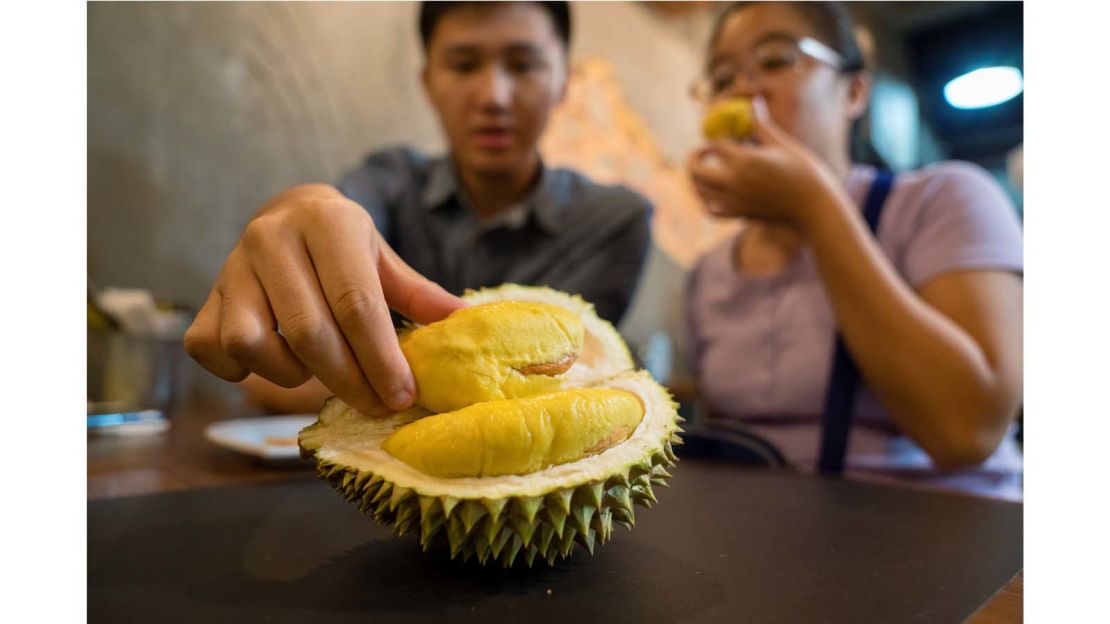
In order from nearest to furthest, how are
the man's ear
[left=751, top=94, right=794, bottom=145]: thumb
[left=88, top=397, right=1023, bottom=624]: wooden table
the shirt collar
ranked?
[left=88, top=397, right=1023, bottom=624]: wooden table → the shirt collar → [left=751, top=94, right=794, bottom=145]: thumb → the man's ear

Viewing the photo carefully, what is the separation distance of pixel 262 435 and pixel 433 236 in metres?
0.34

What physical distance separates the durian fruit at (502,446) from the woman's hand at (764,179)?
64cm

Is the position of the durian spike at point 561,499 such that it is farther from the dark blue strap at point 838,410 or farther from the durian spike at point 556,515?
the dark blue strap at point 838,410

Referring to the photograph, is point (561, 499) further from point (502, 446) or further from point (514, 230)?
point (514, 230)

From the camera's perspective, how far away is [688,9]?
196 cm

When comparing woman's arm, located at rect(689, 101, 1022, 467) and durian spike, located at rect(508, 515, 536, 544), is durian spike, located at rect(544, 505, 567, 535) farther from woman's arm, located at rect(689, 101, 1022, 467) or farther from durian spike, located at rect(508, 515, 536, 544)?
woman's arm, located at rect(689, 101, 1022, 467)

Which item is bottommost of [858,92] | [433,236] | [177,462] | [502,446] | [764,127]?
[177,462]

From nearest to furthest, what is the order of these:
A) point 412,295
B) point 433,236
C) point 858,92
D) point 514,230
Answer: point 412,295 < point 433,236 < point 514,230 < point 858,92

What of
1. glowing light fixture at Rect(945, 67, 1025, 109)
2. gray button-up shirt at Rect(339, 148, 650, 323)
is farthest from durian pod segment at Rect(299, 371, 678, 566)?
glowing light fixture at Rect(945, 67, 1025, 109)

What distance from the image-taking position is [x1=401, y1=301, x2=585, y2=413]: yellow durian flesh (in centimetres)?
42

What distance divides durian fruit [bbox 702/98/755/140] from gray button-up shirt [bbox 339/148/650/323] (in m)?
0.22

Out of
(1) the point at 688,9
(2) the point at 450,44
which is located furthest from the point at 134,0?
(1) the point at 688,9

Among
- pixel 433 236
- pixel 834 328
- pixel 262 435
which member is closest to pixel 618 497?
pixel 433 236

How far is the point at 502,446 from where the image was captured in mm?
371
